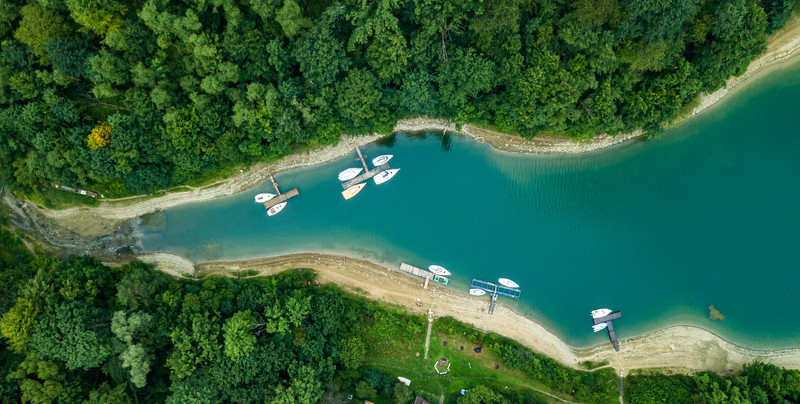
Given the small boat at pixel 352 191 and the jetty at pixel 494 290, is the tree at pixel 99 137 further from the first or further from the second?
the jetty at pixel 494 290

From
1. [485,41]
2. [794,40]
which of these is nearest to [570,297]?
[485,41]

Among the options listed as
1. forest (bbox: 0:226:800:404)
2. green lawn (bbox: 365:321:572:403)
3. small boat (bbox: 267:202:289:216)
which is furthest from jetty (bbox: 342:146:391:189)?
green lawn (bbox: 365:321:572:403)

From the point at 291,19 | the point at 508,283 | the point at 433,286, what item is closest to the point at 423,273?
the point at 433,286

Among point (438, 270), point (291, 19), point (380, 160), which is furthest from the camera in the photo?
point (380, 160)

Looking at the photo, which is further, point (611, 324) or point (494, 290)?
point (494, 290)

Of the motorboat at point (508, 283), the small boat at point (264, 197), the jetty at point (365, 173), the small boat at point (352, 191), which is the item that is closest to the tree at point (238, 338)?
the small boat at point (264, 197)

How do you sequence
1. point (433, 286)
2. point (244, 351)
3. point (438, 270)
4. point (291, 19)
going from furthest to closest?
point (433, 286), point (438, 270), point (244, 351), point (291, 19)

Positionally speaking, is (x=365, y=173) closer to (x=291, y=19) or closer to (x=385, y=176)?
(x=385, y=176)

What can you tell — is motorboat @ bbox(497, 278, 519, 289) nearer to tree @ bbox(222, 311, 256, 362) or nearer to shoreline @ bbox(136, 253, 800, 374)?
shoreline @ bbox(136, 253, 800, 374)
